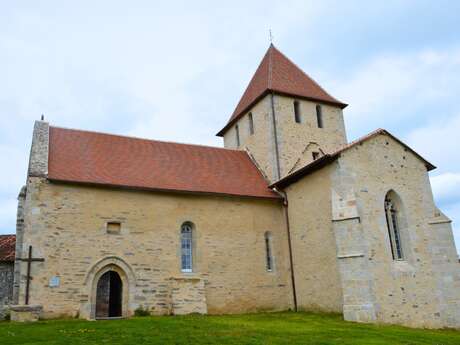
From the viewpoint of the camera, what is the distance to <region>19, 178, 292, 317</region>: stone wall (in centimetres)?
1512

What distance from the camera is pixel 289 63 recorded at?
25688 mm

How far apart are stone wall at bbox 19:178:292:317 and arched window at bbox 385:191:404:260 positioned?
460cm

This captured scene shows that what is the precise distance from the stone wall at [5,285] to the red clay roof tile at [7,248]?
0.73 feet

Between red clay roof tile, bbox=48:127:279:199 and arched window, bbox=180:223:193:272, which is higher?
red clay roof tile, bbox=48:127:279:199

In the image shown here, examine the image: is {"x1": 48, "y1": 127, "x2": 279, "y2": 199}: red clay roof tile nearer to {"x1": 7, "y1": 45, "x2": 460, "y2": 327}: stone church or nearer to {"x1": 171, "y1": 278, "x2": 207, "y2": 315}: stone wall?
{"x1": 7, "y1": 45, "x2": 460, "y2": 327}: stone church

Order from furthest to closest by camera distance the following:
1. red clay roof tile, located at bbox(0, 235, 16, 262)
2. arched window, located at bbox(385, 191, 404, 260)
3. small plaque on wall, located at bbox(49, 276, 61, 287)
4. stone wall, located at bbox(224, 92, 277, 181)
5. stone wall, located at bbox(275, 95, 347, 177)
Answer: stone wall, located at bbox(275, 95, 347, 177), stone wall, located at bbox(224, 92, 277, 181), red clay roof tile, located at bbox(0, 235, 16, 262), arched window, located at bbox(385, 191, 404, 260), small plaque on wall, located at bbox(49, 276, 61, 287)

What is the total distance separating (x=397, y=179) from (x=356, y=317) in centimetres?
590

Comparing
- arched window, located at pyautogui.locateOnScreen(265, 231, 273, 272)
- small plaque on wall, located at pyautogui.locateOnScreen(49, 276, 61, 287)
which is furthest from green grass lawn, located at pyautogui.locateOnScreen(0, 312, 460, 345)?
arched window, located at pyautogui.locateOnScreen(265, 231, 273, 272)

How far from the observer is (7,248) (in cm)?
1947

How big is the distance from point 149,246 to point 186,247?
170cm

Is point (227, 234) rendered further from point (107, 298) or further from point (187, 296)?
point (107, 298)

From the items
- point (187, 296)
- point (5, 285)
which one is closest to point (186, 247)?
point (187, 296)

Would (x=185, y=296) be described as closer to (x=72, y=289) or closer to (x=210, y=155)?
(x=72, y=289)

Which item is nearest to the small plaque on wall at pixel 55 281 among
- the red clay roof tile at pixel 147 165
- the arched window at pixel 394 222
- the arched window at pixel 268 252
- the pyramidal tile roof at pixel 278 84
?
the red clay roof tile at pixel 147 165
